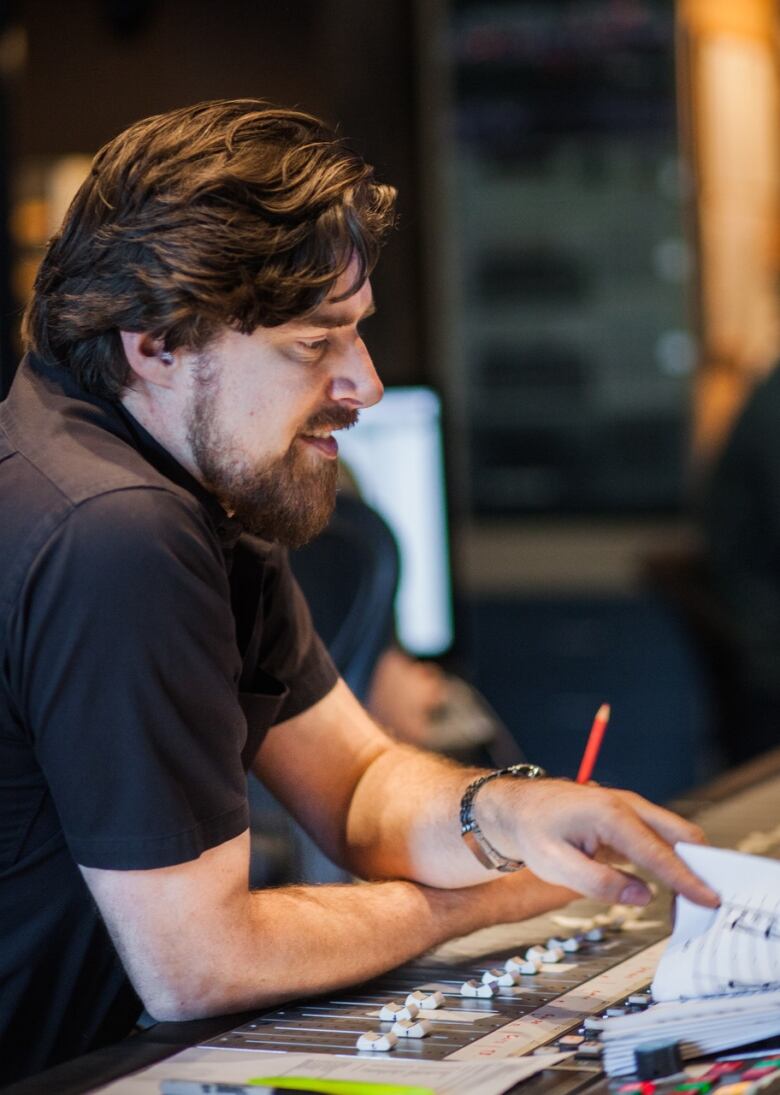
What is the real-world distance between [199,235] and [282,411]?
0.16m

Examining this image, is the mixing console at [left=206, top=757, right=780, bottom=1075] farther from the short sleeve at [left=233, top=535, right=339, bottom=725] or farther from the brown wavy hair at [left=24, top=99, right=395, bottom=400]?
the brown wavy hair at [left=24, top=99, right=395, bottom=400]

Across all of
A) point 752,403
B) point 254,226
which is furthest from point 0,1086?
point 752,403

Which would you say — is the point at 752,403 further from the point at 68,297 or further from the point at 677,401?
the point at 68,297

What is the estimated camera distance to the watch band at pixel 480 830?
146 cm

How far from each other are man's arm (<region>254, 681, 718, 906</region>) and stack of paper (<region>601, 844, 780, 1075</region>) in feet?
0.06

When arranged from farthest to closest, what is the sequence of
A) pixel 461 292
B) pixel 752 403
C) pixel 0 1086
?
pixel 461 292, pixel 752 403, pixel 0 1086

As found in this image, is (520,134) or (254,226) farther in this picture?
(520,134)

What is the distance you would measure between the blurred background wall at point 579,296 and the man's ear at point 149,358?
392 cm

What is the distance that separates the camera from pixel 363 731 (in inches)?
67.4

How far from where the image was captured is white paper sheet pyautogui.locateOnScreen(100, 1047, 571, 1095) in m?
1.05

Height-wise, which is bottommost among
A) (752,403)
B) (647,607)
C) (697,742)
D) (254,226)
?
(697,742)

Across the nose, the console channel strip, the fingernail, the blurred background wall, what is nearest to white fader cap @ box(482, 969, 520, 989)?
the console channel strip

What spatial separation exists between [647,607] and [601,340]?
0.93 m

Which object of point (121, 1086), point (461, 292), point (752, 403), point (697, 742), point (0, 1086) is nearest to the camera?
point (121, 1086)
